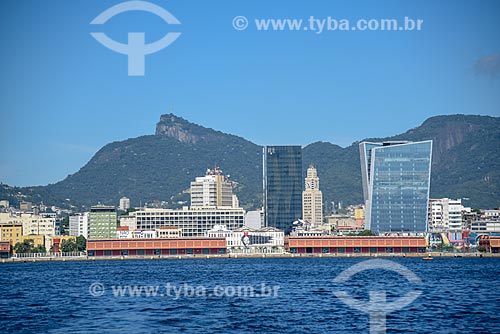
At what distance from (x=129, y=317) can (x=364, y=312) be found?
13185 millimetres

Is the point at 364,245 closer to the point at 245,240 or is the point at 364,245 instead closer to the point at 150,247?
the point at 245,240

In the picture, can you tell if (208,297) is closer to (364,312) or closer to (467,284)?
(364,312)

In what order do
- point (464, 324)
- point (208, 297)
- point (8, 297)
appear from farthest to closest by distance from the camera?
1. point (8, 297)
2. point (208, 297)
3. point (464, 324)

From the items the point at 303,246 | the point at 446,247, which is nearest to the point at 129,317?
the point at 303,246

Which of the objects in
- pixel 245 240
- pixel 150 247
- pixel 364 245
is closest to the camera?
pixel 364 245

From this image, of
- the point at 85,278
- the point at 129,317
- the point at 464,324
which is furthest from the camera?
the point at 85,278

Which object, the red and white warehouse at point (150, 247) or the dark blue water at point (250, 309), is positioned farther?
the red and white warehouse at point (150, 247)

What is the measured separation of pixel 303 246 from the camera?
169750 millimetres

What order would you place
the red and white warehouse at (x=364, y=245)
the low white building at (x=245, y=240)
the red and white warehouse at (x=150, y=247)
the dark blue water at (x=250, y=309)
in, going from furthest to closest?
1. the low white building at (x=245, y=240)
2. the red and white warehouse at (x=364, y=245)
3. the red and white warehouse at (x=150, y=247)
4. the dark blue water at (x=250, y=309)

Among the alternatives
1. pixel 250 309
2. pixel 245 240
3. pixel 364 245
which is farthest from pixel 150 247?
pixel 250 309

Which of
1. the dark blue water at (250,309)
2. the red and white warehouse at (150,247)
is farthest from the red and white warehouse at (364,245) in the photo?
the dark blue water at (250,309)

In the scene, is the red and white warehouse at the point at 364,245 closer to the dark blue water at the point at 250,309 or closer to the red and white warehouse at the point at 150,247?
the red and white warehouse at the point at 150,247

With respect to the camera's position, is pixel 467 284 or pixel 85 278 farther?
pixel 85 278

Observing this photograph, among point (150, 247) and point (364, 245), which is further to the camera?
point (150, 247)
